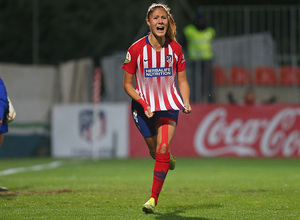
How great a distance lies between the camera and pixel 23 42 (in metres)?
24.6

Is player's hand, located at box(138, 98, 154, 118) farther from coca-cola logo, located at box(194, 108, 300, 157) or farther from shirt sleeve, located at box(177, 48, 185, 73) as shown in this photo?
coca-cola logo, located at box(194, 108, 300, 157)

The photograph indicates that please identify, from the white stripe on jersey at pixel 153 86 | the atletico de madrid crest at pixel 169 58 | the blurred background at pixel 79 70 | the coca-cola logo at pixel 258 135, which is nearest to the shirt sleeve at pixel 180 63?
the atletico de madrid crest at pixel 169 58

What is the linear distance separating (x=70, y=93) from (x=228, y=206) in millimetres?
13365

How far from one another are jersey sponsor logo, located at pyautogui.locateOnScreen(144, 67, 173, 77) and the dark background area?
1431cm

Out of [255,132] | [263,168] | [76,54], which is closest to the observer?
[263,168]

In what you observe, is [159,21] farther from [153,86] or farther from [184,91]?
[184,91]

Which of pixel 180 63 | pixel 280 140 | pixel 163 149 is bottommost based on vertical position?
pixel 280 140

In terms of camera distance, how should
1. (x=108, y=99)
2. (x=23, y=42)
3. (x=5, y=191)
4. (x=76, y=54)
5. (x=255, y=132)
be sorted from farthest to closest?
(x=76, y=54) < (x=23, y=42) < (x=108, y=99) < (x=255, y=132) < (x=5, y=191)

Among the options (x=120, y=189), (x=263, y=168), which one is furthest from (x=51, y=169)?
(x=120, y=189)

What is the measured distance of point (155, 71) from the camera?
8180 millimetres

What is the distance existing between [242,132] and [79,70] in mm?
5242

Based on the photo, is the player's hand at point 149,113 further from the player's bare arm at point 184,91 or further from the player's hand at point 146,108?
the player's bare arm at point 184,91

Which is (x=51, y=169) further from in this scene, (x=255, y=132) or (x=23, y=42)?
(x=23, y=42)

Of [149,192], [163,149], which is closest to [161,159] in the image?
[163,149]
